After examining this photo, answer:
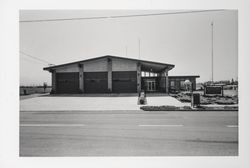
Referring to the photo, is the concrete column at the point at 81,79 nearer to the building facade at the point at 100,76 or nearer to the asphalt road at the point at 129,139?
the building facade at the point at 100,76

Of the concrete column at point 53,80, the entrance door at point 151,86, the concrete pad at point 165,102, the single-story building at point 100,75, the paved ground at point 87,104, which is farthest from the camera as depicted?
the entrance door at point 151,86

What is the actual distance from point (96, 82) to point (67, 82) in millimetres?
3583

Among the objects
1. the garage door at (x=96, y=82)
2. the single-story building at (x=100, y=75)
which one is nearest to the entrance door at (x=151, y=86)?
the single-story building at (x=100, y=75)

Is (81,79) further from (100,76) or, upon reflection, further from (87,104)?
(87,104)

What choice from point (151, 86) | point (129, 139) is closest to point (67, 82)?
point (151, 86)

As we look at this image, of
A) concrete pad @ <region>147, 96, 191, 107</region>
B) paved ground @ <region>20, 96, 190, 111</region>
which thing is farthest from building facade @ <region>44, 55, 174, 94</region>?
paved ground @ <region>20, 96, 190, 111</region>

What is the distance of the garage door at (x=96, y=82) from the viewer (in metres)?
21.3

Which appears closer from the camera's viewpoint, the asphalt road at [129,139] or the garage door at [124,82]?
the asphalt road at [129,139]

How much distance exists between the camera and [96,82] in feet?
70.4

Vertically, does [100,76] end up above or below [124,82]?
above

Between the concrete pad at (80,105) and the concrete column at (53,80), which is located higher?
the concrete column at (53,80)

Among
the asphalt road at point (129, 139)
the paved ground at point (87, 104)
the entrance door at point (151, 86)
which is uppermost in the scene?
the entrance door at point (151, 86)

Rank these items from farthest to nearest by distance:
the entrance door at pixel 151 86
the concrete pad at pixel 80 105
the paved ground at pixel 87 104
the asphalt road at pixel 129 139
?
the entrance door at pixel 151 86, the paved ground at pixel 87 104, the concrete pad at pixel 80 105, the asphalt road at pixel 129 139

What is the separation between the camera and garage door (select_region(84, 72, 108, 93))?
21328mm
